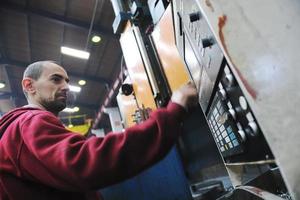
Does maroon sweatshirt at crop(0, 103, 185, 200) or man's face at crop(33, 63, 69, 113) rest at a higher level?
man's face at crop(33, 63, 69, 113)

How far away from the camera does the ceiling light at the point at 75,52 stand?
815 centimetres

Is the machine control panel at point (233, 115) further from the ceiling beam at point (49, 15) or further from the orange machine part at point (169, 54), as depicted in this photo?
the ceiling beam at point (49, 15)

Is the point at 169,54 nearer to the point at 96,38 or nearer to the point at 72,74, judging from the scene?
the point at 96,38

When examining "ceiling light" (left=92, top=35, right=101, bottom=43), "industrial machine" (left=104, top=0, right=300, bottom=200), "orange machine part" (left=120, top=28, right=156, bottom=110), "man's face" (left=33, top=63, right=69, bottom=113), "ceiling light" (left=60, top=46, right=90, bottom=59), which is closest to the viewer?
"industrial machine" (left=104, top=0, right=300, bottom=200)

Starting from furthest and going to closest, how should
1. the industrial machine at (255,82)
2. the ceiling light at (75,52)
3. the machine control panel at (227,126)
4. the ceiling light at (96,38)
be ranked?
the ceiling light at (75,52), the ceiling light at (96,38), the machine control panel at (227,126), the industrial machine at (255,82)

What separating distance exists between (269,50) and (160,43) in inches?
52.1

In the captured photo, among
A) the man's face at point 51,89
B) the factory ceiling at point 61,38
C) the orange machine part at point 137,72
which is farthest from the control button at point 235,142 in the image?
the factory ceiling at point 61,38

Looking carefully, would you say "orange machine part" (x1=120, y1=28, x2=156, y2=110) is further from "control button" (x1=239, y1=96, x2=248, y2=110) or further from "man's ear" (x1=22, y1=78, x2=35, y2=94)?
"control button" (x1=239, y1=96, x2=248, y2=110)

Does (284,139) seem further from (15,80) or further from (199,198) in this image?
(15,80)

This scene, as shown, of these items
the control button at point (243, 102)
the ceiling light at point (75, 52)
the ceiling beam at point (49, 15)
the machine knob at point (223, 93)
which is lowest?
the control button at point (243, 102)

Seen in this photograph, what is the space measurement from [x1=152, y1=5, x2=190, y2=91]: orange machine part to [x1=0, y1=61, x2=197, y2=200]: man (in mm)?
649

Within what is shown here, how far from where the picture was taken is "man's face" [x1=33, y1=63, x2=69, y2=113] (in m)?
1.28

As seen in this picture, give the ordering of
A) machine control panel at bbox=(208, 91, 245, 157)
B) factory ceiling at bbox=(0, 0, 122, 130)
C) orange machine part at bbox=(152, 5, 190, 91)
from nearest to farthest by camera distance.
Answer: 1. machine control panel at bbox=(208, 91, 245, 157)
2. orange machine part at bbox=(152, 5, 190, 91)
3. factory ceiling at bbox=(0, 0, 122, 130)

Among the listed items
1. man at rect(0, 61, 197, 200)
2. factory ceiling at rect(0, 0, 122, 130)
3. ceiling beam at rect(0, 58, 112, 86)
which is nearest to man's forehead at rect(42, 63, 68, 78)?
man at rect(0, 61, 197, 200)
